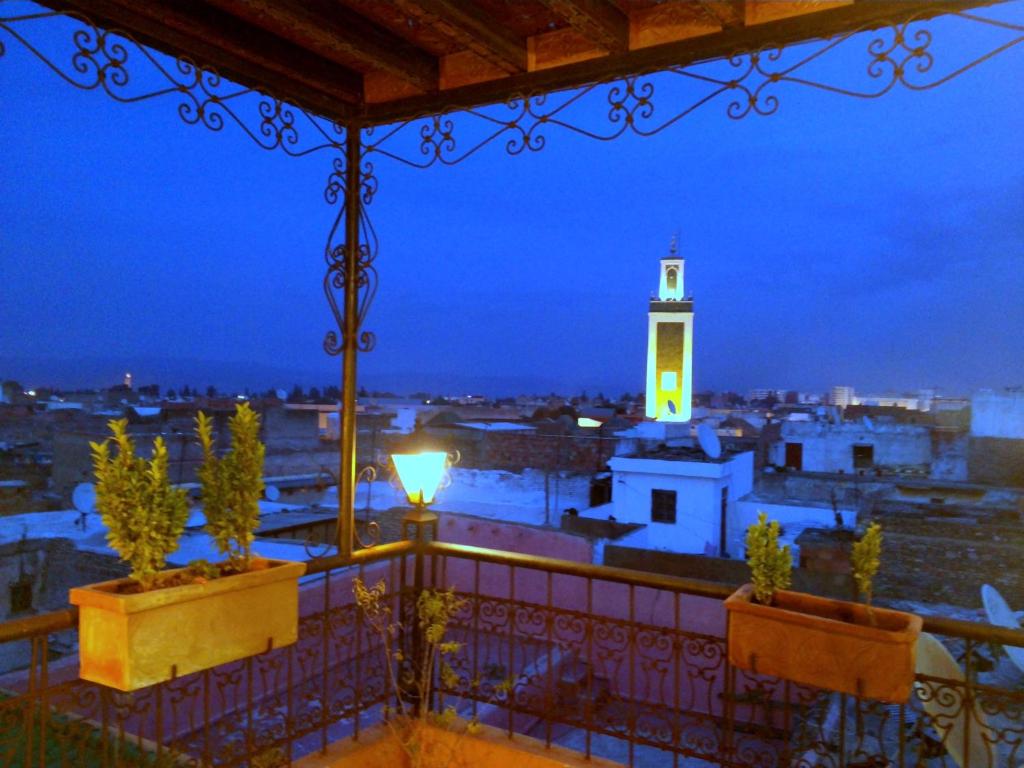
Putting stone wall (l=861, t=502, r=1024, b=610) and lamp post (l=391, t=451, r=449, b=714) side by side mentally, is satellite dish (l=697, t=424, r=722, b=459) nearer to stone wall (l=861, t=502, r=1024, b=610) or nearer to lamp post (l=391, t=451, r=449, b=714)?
stone wall (l=861, t=502, r=1024, b=610)

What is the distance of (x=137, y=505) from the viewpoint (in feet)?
6.44

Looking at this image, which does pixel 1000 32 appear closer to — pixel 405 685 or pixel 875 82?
pixel 875 82

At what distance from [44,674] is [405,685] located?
1658 millimetres

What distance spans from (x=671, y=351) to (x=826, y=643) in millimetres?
33994

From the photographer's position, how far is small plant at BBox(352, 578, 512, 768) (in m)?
3.01

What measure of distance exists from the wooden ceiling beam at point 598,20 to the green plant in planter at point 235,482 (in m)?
1.68

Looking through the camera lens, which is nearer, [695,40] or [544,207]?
[695,40]

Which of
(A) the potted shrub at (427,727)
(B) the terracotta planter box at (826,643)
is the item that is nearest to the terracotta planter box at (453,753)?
(A) the potted shrub at (427,727)

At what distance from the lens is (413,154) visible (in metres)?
3.29

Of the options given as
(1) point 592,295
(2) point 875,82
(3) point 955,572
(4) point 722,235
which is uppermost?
(4) point 722,235

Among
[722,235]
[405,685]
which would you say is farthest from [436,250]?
[405,685]

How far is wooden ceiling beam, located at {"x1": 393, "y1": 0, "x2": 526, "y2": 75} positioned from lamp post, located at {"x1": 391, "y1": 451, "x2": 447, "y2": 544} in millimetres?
1832

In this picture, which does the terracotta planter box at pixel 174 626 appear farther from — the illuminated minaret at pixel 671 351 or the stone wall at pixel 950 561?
the illuminated minaret at pixel 671 351

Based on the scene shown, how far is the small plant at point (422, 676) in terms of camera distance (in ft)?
9.89
